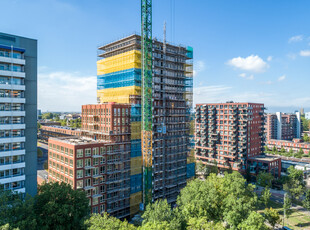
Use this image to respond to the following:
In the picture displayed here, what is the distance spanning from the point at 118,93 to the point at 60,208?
4373 centimetres

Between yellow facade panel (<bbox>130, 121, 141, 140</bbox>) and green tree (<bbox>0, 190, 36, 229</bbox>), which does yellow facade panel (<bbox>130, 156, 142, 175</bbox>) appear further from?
green tree (<bbox>0, 190, 36, 229</bbox>)

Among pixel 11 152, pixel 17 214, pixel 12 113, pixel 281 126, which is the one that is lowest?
→ pixel 17 214

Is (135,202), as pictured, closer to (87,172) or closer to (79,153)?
(87,172)

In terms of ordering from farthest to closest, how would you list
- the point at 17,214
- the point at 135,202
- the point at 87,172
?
the point at 135,202, the point at 87,172, the point at 17,214

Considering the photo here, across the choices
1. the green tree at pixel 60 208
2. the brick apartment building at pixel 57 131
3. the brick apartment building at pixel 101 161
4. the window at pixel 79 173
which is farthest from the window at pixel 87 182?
the brick apartment building at pixel 57 131

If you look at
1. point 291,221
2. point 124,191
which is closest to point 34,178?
point 124,191

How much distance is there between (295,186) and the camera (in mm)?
75875

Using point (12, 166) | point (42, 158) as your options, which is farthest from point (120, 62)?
point (42, 158)

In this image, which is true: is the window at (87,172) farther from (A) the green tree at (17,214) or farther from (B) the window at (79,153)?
(A) the green tree at (17,214)

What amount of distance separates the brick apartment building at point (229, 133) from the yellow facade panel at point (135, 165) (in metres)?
48.2

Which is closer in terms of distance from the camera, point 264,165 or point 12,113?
point 12,113

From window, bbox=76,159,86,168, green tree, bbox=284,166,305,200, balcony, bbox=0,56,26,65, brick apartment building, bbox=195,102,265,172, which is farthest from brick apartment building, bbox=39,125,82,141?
green tree, bbox=284,166,305,200

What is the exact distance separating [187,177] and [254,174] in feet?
115

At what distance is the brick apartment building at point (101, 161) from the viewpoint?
181ft
